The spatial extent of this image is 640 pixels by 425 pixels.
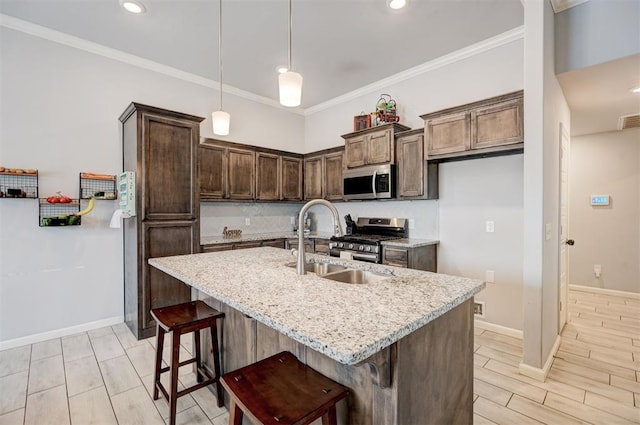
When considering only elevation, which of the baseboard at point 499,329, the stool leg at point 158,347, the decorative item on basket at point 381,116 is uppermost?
the decorative item on basket at point 381,116

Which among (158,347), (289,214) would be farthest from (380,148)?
(158,347)

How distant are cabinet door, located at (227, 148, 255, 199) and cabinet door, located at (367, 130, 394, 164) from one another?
1.71m

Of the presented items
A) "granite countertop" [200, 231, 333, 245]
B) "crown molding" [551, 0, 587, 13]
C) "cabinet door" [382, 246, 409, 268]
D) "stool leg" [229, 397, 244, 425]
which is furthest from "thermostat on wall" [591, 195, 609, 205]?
"stool leg" [229, 397, 244, 425]

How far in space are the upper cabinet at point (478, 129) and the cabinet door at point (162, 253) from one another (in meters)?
2.87

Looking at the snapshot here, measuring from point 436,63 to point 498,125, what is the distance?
1300 mm

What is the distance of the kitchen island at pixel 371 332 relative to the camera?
1000 millimetres

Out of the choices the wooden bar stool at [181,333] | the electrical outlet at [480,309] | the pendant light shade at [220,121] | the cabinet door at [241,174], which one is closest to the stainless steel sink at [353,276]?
the wooden bar stool at [181,333]

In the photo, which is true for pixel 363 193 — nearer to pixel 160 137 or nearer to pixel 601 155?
pixel 160 137

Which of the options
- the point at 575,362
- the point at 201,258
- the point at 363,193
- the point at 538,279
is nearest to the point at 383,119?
the point at 363,193

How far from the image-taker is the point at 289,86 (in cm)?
206

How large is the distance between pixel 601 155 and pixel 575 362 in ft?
11.6

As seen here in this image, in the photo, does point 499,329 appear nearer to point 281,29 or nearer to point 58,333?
point 281,29

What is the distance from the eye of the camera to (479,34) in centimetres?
310

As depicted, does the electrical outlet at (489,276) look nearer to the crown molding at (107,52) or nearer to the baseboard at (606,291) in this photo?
the baseboard at (606,291)
